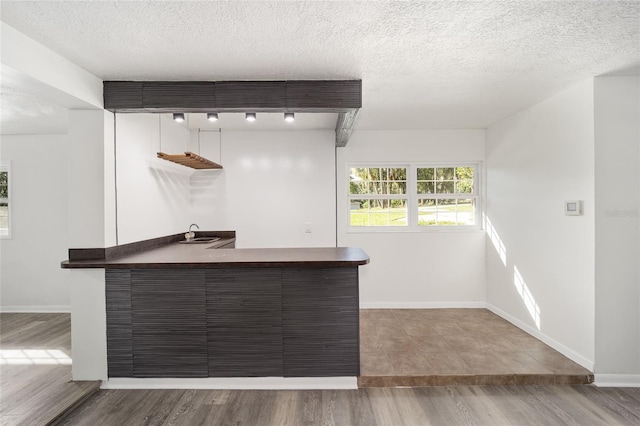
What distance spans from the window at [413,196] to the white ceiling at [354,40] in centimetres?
189

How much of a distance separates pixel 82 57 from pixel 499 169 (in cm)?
461

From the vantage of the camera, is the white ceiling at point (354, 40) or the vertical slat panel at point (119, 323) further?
the vertical slat panel at point (119, 323)

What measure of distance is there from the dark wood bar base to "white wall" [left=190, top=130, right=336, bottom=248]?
2.14 m

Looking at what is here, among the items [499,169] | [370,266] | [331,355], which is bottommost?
[331,355]

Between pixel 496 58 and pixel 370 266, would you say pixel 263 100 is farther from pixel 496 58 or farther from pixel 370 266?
pixel 370 266

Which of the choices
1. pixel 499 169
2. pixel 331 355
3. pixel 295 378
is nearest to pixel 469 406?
pixel 331 355

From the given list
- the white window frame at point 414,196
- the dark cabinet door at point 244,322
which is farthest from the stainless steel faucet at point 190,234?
the white window frame at point 414,196

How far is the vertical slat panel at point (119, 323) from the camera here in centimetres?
284

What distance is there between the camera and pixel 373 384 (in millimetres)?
2859

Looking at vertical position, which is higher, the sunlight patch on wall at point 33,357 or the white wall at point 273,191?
the white wall at point 273,191

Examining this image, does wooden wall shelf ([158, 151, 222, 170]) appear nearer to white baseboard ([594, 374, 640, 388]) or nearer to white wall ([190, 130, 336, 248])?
white wall ([190, 130, 336, 248])

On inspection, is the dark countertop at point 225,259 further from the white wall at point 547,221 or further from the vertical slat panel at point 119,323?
the white wall at point 547,221

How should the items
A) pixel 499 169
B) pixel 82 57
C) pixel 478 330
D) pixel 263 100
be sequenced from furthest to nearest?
pixel 499 169
pixel 478 330
pixel 263 100
pixel 82 57

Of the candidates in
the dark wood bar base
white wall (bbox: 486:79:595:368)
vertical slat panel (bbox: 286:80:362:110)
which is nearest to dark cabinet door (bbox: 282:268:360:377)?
the dark wood bar base
